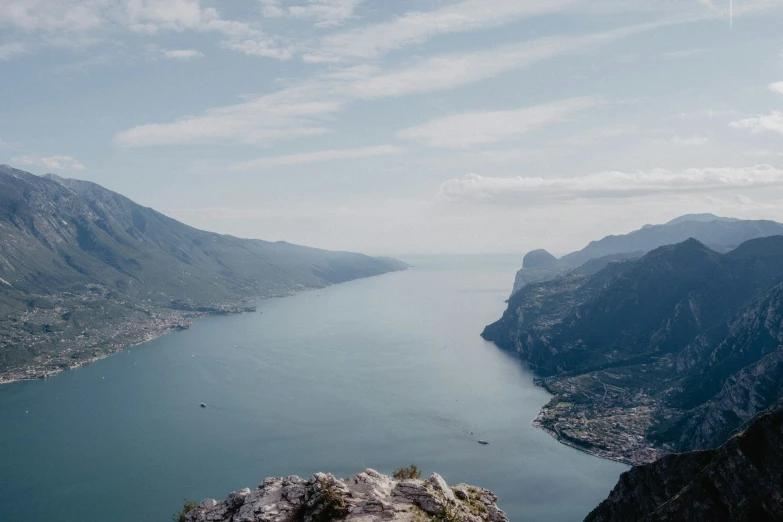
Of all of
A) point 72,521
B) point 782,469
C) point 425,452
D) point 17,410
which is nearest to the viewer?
point 782,469

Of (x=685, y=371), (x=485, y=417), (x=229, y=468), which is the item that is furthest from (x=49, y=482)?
(x=685, y=371)

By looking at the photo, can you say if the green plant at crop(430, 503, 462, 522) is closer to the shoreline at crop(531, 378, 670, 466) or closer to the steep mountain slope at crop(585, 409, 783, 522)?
the steep mountain slope at crop(585, 409, 783, 522)

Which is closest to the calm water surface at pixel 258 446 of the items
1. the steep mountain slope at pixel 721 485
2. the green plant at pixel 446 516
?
the steep mountain slope at pixel 721 485

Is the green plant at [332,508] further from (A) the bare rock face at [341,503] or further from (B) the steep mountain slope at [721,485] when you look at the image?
(B) the steep mountain slope at [721,485]

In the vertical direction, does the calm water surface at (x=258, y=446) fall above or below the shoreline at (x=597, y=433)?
below

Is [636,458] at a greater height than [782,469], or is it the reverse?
[782,469]

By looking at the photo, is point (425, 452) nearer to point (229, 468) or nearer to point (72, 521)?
point (229, 468)

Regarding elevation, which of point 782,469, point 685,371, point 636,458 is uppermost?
point 782,469
